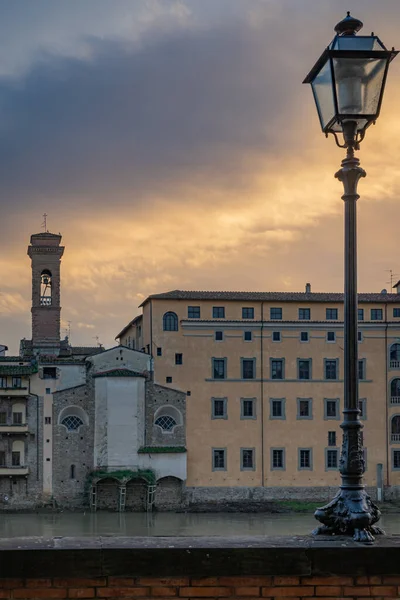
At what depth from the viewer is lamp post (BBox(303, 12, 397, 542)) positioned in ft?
20.3

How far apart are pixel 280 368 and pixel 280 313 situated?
3.30m

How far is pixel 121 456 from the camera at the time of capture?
169 ft

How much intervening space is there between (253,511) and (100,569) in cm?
4663

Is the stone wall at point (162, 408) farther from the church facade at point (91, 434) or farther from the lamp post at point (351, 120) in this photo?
the lamp post at point (351, 120)

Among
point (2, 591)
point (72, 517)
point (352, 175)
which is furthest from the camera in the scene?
point (72, 517)

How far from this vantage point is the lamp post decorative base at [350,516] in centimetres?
579

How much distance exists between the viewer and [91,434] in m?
51.9

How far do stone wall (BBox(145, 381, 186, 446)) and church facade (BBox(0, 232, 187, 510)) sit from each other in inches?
2.3

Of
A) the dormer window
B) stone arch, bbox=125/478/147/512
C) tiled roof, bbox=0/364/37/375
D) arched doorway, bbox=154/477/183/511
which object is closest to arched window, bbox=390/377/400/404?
arched doorway, bbox=154/477/183/511

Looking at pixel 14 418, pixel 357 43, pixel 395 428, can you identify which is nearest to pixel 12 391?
pixel 14 418

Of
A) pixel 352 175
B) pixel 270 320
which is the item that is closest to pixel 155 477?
pixel 270 320

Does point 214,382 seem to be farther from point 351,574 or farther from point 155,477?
point 351,574

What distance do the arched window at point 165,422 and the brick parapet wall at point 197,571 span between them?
47493 millimetres

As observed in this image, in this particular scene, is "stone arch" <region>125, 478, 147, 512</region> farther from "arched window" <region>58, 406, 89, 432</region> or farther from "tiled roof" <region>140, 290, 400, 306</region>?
"tiled roof" <region>140, 290, 400, 306</region>
